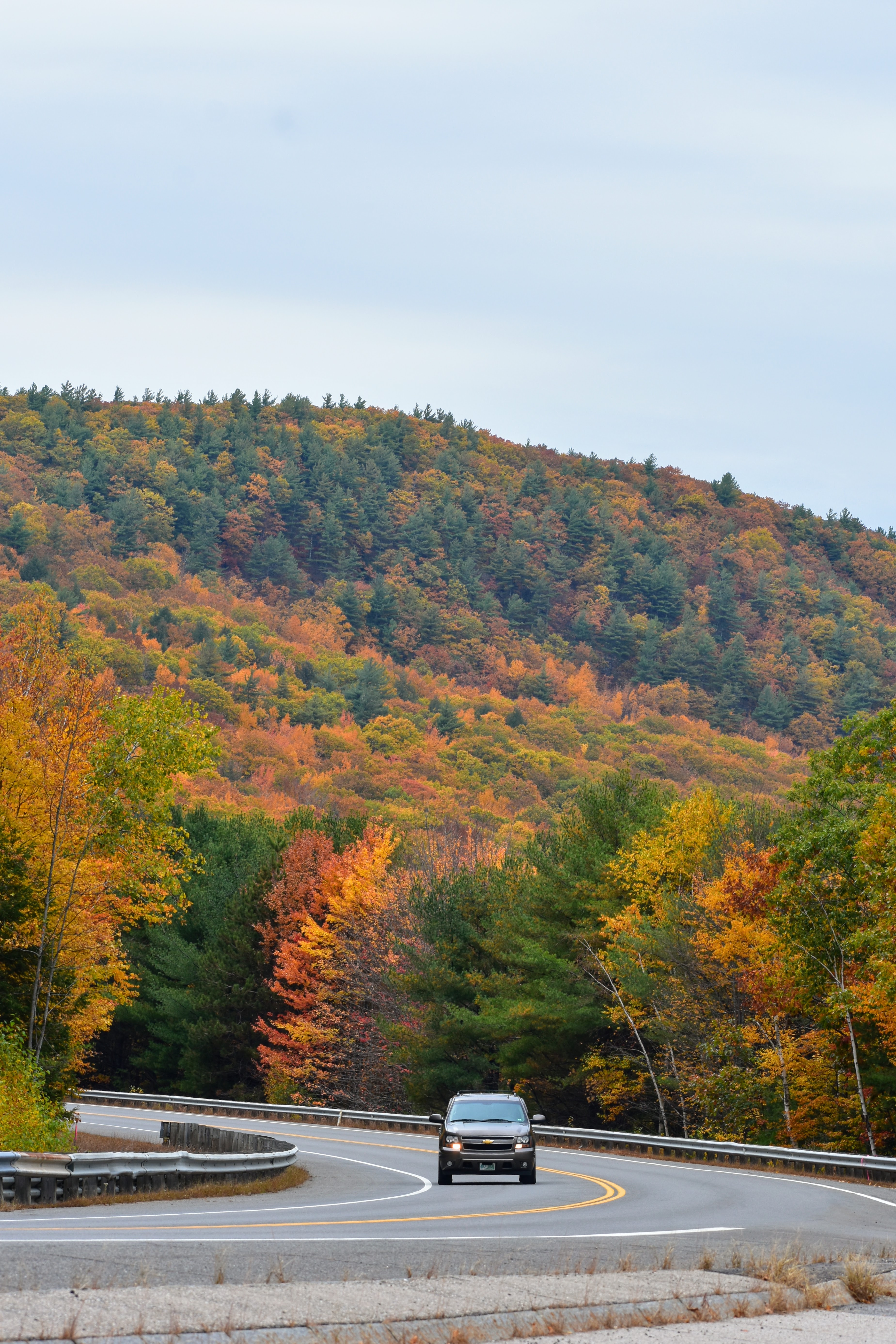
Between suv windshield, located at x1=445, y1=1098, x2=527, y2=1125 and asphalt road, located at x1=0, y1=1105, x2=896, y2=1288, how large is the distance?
108 cm

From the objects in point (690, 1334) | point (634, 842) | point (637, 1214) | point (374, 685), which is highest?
point (374, 685)

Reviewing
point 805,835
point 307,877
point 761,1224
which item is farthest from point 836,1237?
point 307,877

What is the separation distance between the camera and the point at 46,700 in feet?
151

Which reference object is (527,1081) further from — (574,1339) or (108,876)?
(574,1339)

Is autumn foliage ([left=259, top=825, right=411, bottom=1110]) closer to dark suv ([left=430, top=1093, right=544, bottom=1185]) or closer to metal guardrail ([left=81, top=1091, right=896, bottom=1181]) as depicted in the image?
metal guardrail ([left=81, top=1091, right=896, bottom=1181])

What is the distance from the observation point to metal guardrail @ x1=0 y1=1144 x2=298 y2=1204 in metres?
19.2

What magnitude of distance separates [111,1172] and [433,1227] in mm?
6013

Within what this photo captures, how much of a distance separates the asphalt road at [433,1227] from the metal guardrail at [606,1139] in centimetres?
147

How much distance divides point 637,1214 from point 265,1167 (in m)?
8.45

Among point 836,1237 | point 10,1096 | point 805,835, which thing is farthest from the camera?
point 805,835

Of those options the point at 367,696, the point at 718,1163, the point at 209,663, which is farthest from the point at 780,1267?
the point at 367,696

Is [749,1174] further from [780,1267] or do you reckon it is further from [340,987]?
[340,987]

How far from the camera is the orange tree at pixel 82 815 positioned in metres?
37.0

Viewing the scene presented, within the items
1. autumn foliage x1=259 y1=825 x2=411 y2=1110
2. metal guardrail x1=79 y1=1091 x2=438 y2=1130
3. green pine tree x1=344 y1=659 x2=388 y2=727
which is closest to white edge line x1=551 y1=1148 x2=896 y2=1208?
metal guardrail x1=79 y1=1091 x2=438 y2=1130
